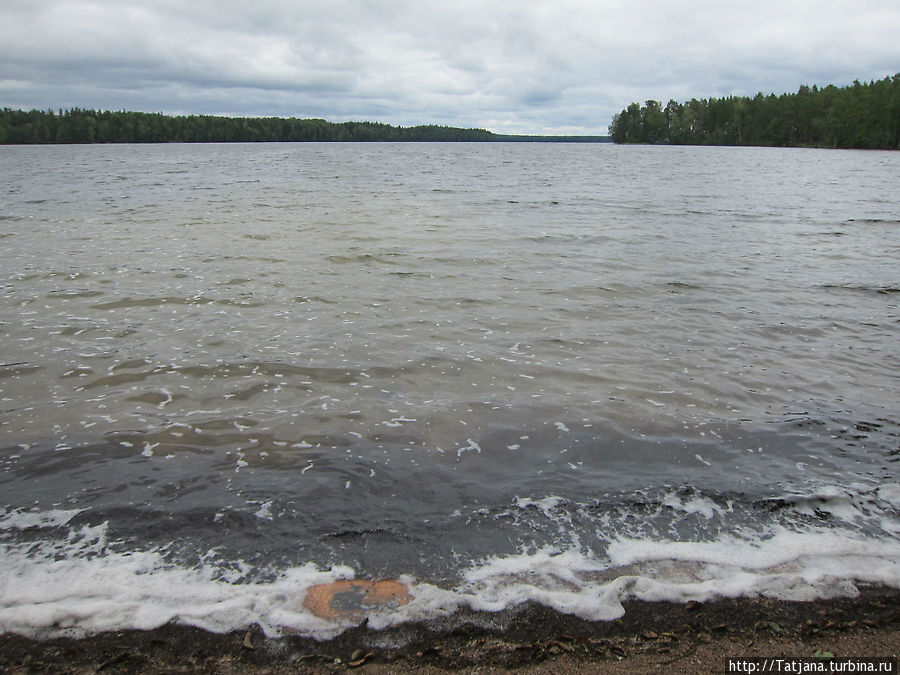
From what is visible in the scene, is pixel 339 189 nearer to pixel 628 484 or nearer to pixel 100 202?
pixel 100 202

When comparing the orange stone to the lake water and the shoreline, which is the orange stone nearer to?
the lake water

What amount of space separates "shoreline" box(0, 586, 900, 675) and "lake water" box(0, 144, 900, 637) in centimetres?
15

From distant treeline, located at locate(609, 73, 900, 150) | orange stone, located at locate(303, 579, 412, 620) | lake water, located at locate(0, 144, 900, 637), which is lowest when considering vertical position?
orange stone, located at locate(303, 579, 412, 620)

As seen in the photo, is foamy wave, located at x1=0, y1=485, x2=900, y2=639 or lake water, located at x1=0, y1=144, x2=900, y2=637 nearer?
foamy wave, located at x1=0, y1=485, x2=900, y2=639

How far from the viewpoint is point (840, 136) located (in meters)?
123

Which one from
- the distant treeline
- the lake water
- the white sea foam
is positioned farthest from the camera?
the distant treeline

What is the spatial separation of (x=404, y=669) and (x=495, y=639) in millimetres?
548

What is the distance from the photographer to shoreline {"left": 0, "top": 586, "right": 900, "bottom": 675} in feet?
9.67

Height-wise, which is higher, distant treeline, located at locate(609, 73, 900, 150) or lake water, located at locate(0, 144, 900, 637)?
distant treeline, located at locate(609, 73, 900, 150)

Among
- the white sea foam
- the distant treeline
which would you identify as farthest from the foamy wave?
the distant treeline

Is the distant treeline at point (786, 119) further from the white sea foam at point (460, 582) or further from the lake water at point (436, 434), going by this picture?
the white sea foam at point (460, 582)

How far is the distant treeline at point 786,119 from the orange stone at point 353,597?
462 feet

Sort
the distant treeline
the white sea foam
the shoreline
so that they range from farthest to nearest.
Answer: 1. the distant treeline
2. the white sea foam
3. the shoreline

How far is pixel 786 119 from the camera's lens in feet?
461
